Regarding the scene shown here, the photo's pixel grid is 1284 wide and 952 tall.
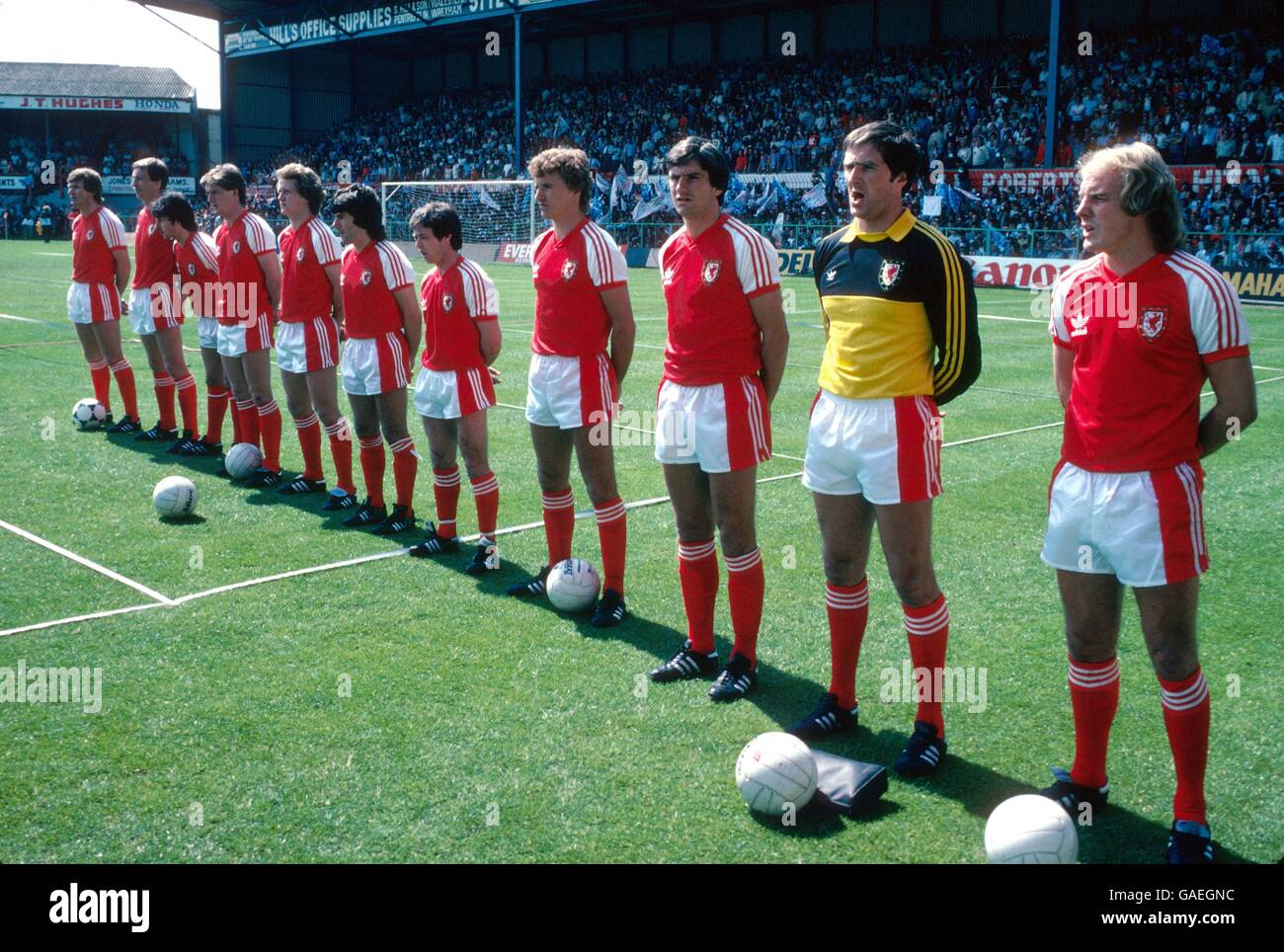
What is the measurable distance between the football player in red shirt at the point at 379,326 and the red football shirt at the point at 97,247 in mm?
4163

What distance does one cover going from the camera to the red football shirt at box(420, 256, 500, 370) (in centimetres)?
678

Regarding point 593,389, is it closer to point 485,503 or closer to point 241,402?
point 485,503

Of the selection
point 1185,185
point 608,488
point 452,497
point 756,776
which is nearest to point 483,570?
point 452,497

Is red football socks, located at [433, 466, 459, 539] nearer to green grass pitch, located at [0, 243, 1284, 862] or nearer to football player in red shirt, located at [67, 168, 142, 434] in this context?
green grass pitch, located at [0, 243, 1284, 862]

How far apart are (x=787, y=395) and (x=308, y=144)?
1978 inches

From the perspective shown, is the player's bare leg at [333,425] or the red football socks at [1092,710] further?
the player's bare leg at [333,425]

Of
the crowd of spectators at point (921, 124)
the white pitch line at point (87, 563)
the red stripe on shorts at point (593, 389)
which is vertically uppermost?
the crowd of spectators at point (921, 124)

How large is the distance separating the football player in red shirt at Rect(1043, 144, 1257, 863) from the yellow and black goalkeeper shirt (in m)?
0.45

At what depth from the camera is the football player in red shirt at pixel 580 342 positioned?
5.72 m

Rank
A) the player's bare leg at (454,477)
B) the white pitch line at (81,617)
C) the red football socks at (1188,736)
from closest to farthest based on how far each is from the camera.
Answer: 1. the red football socks at (1188,736)
2. the white pitch line at (81,617)
3. the player's bare leg at (454,477)

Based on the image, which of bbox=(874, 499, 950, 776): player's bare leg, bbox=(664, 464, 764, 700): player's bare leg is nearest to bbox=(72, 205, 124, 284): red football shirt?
bbox=(664, 464, 764, 700): player's bare leg

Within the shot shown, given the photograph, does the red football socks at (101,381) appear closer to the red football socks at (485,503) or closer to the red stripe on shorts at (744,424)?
the red football socks at (485,503)

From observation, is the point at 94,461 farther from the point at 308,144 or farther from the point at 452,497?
the point at 308,144

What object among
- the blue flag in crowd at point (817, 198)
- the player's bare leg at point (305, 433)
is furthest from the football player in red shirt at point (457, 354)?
the blue flag in crowd at point (817, 198)
